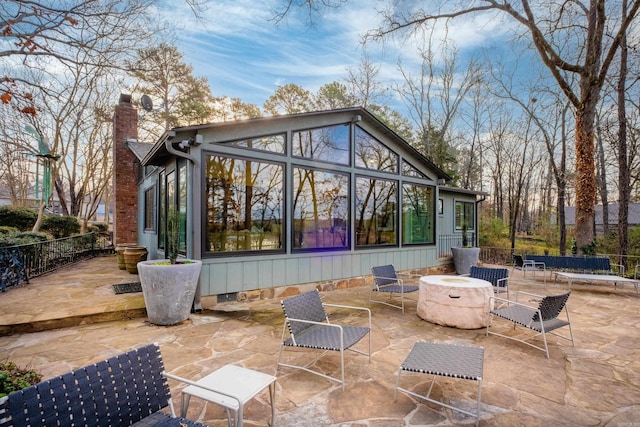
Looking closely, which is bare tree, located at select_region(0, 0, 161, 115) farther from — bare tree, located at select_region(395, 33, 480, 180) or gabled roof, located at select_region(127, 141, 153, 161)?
bare tree, located at select_region(395, 33, 480, 180)

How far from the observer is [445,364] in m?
2.63

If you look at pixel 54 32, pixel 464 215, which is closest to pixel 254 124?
pixel 54 32

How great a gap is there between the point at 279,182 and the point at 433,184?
5.40 meters

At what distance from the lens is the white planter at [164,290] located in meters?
4.54

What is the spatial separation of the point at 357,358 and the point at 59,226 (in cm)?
1542

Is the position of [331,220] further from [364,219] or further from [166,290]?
[166,290]

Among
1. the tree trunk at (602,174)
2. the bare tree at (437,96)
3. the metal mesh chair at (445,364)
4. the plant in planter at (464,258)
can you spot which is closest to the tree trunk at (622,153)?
the tree trunk at (602,174)

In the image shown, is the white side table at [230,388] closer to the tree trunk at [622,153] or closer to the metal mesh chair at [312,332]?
the metal mesh chair at [312,332]

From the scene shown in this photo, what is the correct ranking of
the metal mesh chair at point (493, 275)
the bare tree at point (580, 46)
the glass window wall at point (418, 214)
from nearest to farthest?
the metal mesh chair at point (493, 275) → the glass window wall at point (418, 214) → the bare tree at point (580, 46)

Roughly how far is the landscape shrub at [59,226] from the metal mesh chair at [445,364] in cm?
1577

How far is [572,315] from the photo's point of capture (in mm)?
5480

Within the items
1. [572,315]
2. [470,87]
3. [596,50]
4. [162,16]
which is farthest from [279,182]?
[470,87]

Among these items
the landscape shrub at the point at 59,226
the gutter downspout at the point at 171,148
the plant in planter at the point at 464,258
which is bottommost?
the plant in planter at the point at 464,258

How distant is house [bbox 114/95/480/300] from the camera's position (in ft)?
18.1
